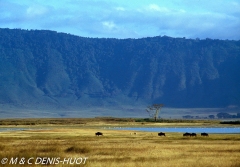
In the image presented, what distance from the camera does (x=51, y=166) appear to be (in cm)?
2883

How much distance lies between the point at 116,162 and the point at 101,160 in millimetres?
1278

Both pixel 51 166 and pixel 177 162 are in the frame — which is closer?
pixel 51 166

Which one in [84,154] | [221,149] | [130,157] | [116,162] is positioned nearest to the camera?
[116,162]

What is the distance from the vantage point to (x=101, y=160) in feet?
106

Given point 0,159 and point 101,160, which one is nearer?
point 0,159

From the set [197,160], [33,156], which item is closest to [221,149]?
[197,160]

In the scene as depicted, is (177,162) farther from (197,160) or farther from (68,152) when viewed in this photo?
(68,152)

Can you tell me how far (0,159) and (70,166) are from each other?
4.22 metres

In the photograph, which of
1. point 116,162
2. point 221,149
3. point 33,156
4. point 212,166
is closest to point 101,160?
point 116,162

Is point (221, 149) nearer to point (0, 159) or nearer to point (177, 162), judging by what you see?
point (177, 162)

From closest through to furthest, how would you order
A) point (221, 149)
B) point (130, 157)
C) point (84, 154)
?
point (130, 157) → point (84, 154) → point (221, 149)

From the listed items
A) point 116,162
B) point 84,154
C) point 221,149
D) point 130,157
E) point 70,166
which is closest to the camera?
point 70,166

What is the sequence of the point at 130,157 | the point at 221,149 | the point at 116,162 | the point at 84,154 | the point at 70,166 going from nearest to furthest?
the point at 70,166, the point at 116,162, the point at 130,157, the point at 84,154, the point at 221,149

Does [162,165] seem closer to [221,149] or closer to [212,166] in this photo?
[212,166]
